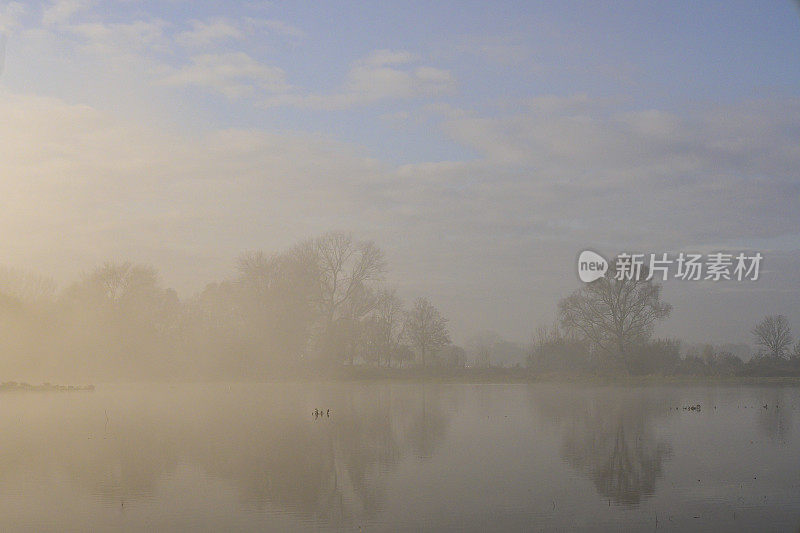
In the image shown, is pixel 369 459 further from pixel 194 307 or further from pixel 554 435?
pixel 194 307

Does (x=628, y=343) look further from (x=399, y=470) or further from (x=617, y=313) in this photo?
(x=399, y=470)

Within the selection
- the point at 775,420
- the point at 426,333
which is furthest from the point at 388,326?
the point at 775,420

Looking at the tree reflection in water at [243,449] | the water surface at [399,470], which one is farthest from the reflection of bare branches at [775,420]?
the tree reflection in water at [243,449]

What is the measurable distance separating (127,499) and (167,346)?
63769 mm

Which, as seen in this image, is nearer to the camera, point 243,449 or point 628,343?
point 243,449

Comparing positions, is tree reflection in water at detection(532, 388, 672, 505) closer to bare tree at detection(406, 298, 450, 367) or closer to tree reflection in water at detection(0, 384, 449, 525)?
tree reflection in water at detection(0, 384, 449, 525)

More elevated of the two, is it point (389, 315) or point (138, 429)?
point (389, 315)

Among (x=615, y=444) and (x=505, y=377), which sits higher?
(x=505, y=377)

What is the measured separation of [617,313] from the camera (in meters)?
68.2

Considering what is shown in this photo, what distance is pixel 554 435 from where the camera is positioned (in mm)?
25672

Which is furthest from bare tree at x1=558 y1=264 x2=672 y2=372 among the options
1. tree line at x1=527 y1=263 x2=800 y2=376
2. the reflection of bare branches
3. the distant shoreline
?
the distant shoreline

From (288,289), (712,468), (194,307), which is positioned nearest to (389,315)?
(288,289)

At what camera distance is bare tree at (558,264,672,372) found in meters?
67.5

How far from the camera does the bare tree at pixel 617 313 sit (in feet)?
221
